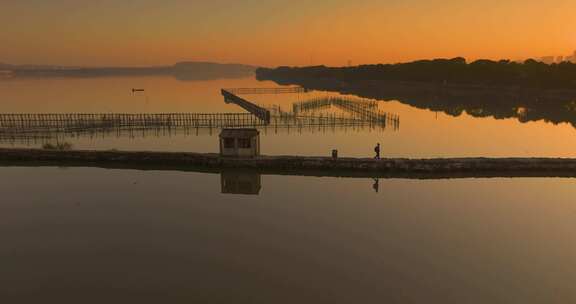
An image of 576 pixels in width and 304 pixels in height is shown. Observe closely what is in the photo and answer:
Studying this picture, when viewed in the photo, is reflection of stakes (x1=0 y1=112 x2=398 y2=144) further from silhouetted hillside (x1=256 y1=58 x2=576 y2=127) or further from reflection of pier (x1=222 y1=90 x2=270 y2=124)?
silhouetted hillside (x1=256 y1=58 x2=576 y2=127)

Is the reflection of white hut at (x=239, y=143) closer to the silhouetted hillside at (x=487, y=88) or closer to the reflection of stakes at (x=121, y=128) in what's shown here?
the reflection of stakes at (x=121, y=128)

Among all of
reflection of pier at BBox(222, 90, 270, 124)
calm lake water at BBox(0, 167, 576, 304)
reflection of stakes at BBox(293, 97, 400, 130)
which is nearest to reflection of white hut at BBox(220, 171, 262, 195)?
calm lake water at BBox(0, 167, 576, 304)

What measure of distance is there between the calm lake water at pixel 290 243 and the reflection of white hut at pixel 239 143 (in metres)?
4.70

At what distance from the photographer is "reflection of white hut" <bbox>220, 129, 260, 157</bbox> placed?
96.6ft

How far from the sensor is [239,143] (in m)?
29.6

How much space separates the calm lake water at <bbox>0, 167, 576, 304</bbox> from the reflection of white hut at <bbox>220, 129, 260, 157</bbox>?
15.4ft

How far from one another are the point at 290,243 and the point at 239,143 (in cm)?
1421

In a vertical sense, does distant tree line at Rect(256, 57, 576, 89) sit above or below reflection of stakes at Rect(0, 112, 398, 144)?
above

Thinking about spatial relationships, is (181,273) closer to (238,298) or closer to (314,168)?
(238,298)

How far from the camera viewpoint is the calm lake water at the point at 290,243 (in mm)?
13328

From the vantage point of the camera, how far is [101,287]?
13.5 meters

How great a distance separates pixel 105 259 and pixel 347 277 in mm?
9877

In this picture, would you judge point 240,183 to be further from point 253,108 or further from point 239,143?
point 253,108

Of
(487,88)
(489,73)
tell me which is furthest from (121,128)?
(489,73)
